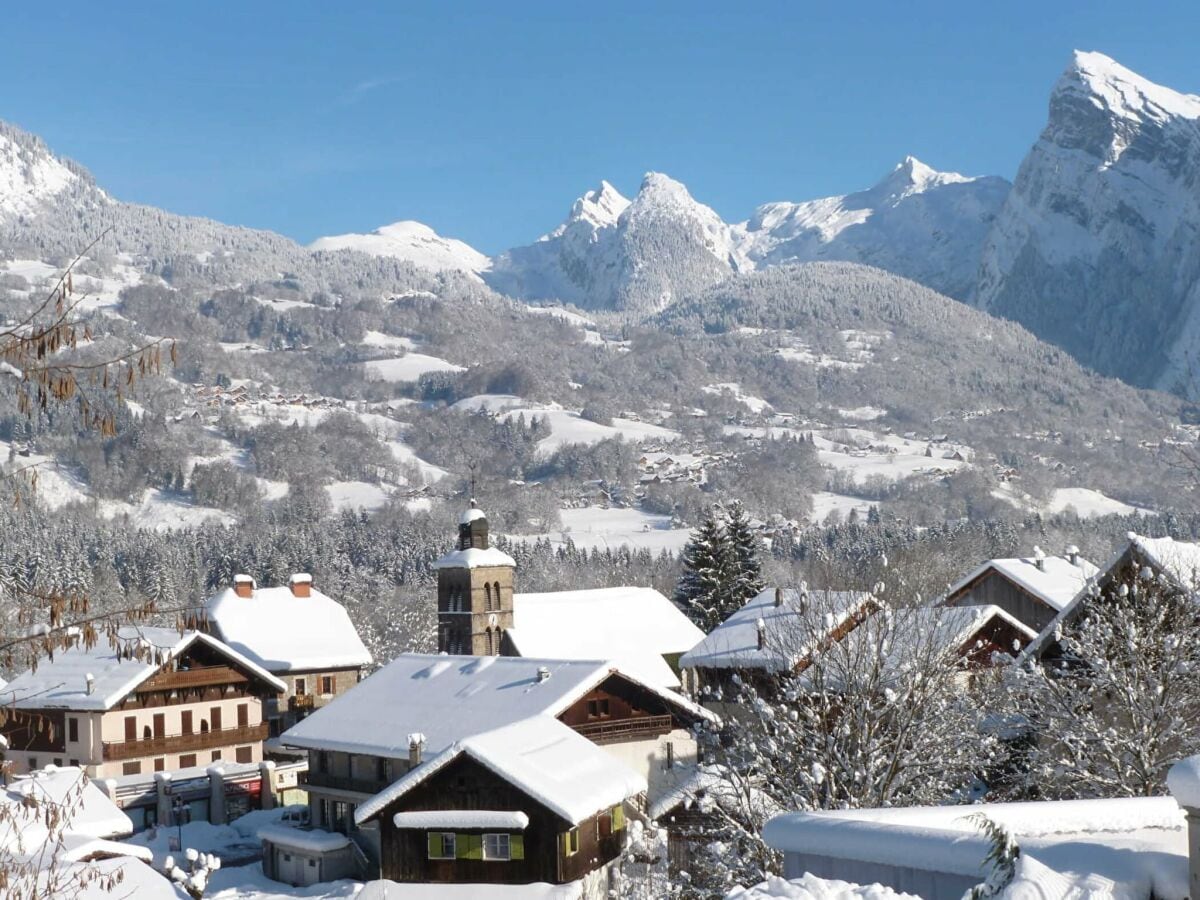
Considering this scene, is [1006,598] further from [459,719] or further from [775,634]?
[459,719]

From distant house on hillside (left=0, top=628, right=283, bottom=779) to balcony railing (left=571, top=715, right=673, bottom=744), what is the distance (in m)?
16.9

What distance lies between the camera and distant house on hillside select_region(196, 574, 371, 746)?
65.3 metres

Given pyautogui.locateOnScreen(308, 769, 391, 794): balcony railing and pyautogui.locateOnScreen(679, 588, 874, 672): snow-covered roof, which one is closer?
pyautogui.locateOnScreen(679, 588, 874, 672): snow-covered roof

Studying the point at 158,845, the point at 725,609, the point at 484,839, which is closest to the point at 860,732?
the point at 484,839

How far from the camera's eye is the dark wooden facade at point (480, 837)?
33.4m

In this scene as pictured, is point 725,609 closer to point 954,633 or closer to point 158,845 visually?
point 158,845

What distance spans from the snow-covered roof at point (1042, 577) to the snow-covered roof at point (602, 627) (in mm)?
18775

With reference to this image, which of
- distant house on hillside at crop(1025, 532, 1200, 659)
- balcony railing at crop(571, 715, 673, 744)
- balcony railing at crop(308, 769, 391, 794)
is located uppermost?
distant house on hillside at crop(1025, 532, 1200, 659)

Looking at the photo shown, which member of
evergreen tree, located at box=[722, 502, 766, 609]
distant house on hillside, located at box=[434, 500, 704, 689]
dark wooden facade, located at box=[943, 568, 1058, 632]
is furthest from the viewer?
Answer: evergreen tree, located at box=[722, 502, 766, 609]

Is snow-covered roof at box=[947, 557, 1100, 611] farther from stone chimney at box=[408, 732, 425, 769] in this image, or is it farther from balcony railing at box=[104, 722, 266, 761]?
balcony railing at box=[104, 722, 266, 761]

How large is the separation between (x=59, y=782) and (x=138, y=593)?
110372mm

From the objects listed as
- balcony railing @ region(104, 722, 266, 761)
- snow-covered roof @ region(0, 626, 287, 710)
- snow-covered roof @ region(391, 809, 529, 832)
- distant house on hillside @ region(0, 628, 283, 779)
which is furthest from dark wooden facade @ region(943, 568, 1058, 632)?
balcony railing @ region(104, 722, 266, 761)

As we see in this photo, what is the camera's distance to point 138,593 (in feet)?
460

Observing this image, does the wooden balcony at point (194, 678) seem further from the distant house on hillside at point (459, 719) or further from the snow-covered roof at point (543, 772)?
the snow-covered roof at point (543, 772)
